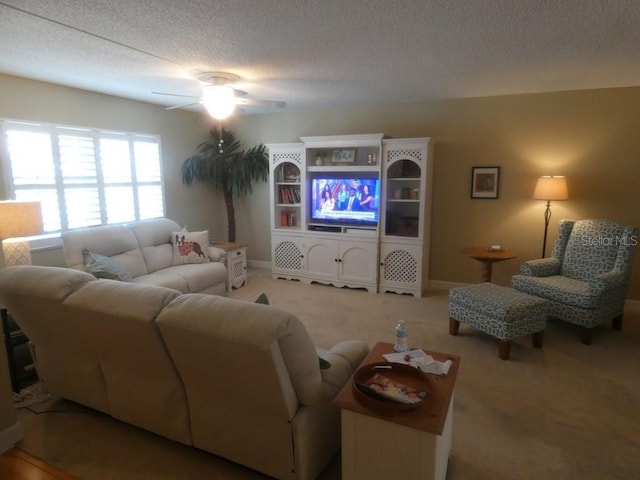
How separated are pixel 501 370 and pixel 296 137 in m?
4.01

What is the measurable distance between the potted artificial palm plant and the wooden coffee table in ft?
14.1

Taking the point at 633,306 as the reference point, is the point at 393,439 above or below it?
above

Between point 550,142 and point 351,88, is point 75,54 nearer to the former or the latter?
point 351,88

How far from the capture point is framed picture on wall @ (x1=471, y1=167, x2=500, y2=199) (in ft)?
14.8

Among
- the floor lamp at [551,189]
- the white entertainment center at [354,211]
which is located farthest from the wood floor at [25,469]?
the floor lamp at [551,189]

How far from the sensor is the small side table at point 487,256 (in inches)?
158

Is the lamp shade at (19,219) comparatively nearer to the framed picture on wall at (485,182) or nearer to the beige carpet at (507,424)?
the beige carpet at (507,424)

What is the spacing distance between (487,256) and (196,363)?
332 centimetres

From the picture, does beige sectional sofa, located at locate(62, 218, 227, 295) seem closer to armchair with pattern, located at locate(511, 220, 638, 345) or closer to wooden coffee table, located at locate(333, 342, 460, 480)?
wooden coffee table, located at locate(333, 342, 460, 480)

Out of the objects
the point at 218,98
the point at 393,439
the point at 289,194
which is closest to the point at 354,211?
the point at 289,194

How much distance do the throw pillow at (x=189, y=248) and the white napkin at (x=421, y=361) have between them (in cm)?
296

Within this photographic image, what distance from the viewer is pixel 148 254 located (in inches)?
163

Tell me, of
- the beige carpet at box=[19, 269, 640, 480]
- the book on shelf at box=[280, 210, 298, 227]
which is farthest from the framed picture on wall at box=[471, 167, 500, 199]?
the book on shelf at box=[280, 210, 298, 227]

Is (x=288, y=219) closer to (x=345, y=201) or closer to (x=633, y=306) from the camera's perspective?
(x=345, y=201)
